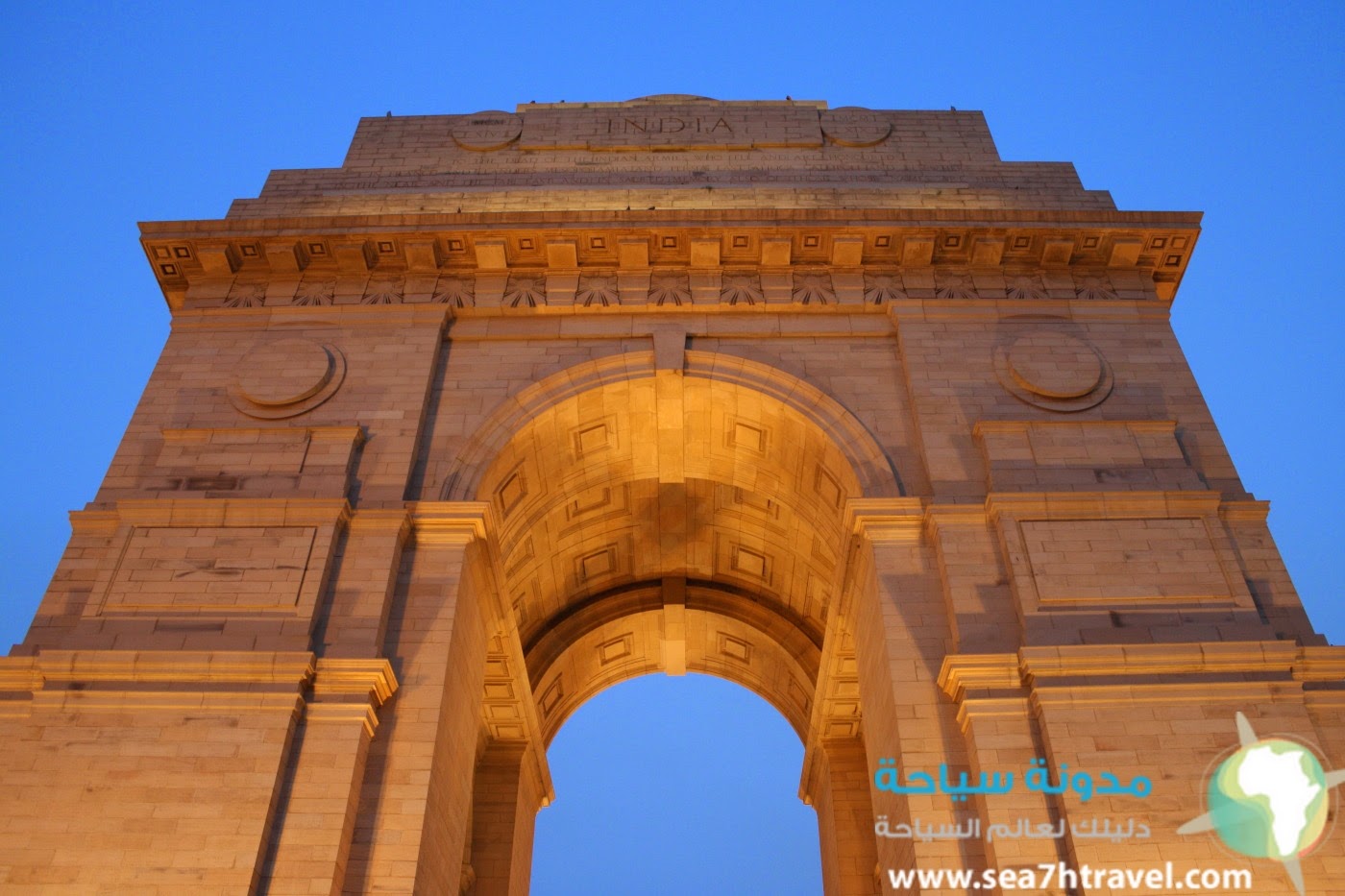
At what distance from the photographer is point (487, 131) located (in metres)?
23.1

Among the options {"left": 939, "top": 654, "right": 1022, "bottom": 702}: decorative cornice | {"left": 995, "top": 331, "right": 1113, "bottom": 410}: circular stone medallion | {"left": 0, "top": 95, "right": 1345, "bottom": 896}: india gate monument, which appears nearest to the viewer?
{"left": 0, "top": 95, "right": 1345, "bottom": 896}: india gate monument

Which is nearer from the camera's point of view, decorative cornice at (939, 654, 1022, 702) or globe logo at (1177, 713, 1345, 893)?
globe logo at (1177, 713, 1345, 893)

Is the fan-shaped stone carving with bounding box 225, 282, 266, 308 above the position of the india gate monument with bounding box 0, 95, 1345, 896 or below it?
above

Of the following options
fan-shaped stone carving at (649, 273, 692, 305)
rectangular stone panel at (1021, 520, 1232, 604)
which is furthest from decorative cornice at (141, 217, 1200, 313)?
rectangular stone panel at (1021, 520, 1232, 604)

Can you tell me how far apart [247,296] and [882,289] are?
1117 cm

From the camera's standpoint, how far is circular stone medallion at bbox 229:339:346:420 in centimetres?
1744

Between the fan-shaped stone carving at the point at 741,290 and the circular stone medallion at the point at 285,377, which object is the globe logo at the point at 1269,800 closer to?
the fan-shaped stone carving at the point at 741,290

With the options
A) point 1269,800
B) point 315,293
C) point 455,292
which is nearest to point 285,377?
point 315,293

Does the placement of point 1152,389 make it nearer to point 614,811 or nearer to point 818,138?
point 818,138

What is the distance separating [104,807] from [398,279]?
33.0 feet

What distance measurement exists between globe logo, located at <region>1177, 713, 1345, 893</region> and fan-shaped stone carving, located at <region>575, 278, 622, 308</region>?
1144 centimetres

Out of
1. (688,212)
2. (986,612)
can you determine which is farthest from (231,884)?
(688,212)

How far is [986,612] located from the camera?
1453cm
